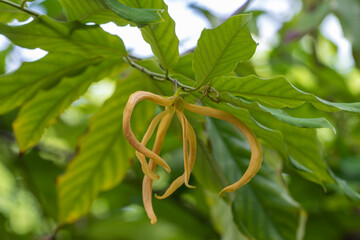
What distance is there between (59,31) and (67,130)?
82 cm

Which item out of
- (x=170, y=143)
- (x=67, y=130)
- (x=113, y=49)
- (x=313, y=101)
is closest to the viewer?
(x=313, y=101)

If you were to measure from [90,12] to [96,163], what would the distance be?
16.0 inches

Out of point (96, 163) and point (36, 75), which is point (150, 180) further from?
point (96, 163)

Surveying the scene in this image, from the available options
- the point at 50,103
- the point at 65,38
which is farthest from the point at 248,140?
the point at 50,103

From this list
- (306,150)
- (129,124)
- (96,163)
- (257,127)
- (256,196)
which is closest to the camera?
(129,124)

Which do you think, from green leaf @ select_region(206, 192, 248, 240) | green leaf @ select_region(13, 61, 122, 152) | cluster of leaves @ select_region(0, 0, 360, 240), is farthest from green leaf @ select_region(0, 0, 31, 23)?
green leaf @ select_region(206, 192, 248, 240)

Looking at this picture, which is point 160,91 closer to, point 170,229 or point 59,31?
point 59,31

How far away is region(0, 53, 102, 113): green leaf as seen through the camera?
2.05 feet

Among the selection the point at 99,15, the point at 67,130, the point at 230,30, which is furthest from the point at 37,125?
the point at 67,130

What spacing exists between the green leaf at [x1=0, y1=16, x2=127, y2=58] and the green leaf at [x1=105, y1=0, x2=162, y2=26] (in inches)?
4.5

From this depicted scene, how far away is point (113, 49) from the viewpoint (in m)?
0.57

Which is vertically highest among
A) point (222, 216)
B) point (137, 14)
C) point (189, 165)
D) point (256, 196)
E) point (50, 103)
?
point (137, 14)

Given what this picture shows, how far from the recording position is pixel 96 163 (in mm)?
847

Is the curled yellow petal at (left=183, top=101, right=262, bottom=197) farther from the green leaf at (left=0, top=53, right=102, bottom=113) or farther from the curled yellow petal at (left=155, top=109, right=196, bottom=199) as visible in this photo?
the green leaf at (left=0, top=53, right=102, bottom=113)
